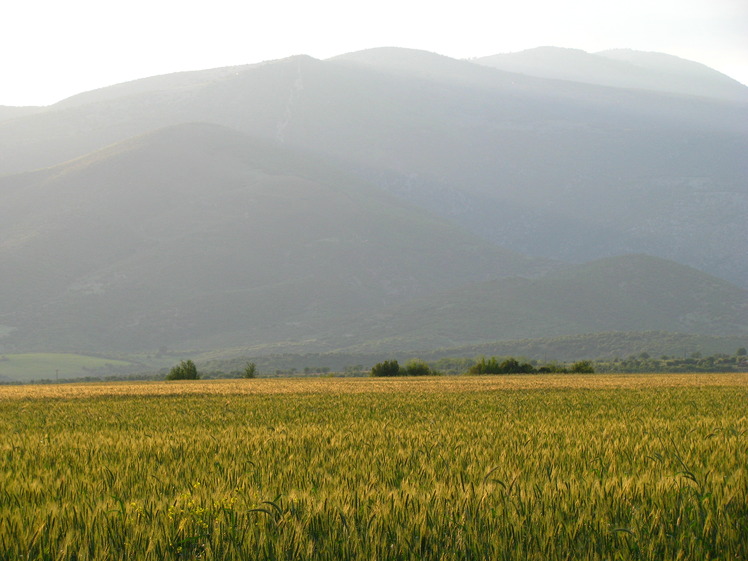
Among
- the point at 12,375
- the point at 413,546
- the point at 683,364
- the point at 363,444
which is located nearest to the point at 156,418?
the point at 363,444

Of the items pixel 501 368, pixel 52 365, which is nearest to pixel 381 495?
pixel 501 368

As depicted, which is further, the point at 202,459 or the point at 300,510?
the point at 202,459

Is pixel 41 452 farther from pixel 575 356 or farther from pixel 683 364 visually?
pixel 575 356

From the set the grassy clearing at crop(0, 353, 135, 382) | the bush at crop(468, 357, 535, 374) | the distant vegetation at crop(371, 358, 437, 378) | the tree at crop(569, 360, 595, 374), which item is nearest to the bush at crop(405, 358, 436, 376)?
the distant vegetation at crop(371, 358, 437, 378)

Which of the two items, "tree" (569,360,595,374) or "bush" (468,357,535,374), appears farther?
"tree" (569,360,595,374)

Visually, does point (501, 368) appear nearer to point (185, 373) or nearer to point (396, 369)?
point (396, 369)

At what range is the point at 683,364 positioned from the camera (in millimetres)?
114875

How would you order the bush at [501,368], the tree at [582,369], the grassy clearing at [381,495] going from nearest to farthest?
the grassy clearing at [381,495] < the bush at [501,368] < the tree at [582,369]

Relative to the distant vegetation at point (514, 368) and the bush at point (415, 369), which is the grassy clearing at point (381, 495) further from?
the bush at point (415, 369)

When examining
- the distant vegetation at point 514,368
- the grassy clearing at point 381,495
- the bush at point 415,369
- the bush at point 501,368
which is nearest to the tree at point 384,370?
the bush at point 415,369

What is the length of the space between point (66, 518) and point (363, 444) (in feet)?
18.3

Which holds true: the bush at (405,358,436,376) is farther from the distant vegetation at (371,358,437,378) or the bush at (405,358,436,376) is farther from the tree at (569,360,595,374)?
the tree at (569,360,595,374)

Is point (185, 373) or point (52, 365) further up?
point (185, 373)

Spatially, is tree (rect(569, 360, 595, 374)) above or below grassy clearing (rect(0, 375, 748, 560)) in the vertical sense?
below
